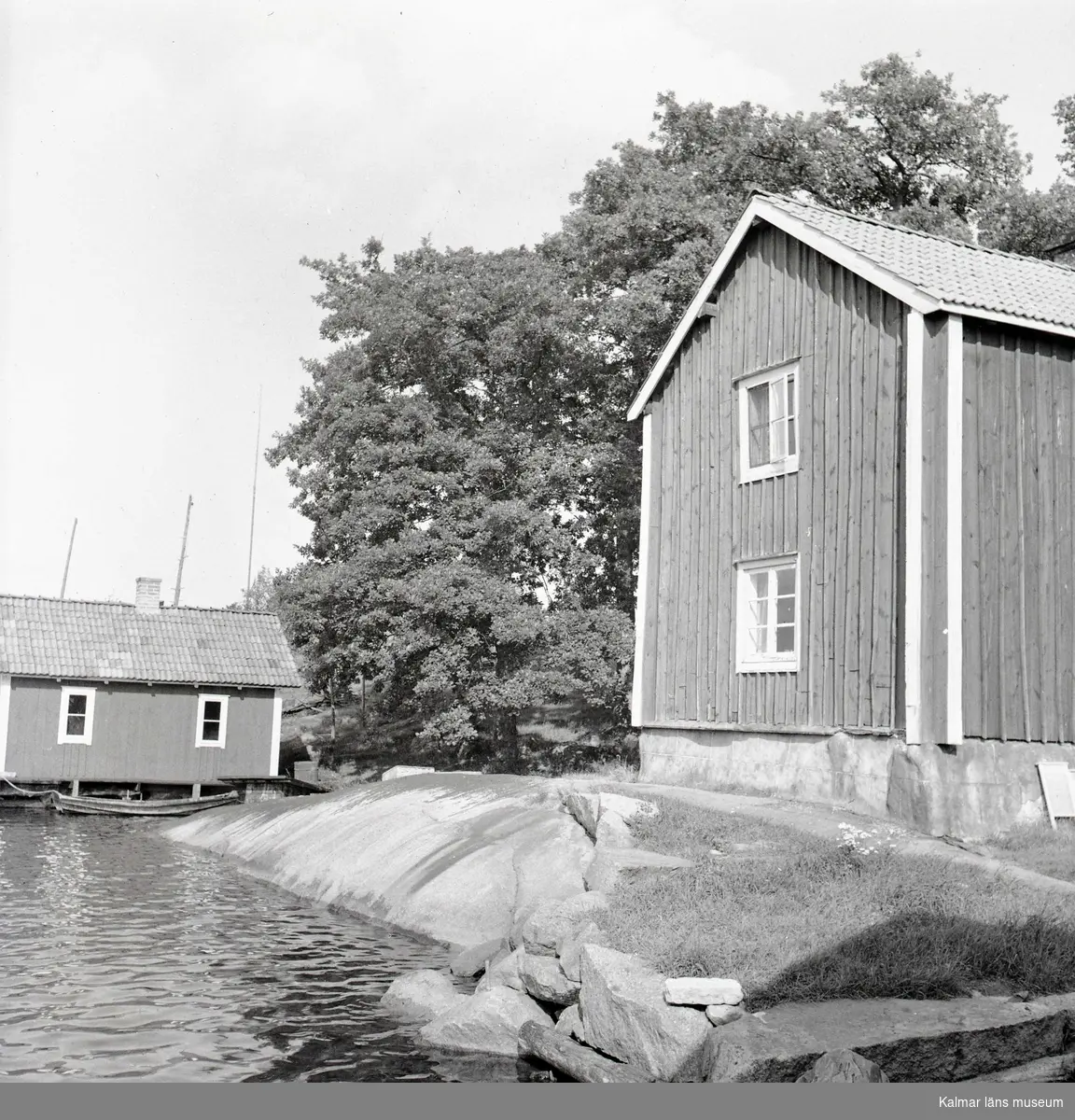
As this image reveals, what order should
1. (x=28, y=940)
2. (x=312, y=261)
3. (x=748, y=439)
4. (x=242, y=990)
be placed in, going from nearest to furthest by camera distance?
(x=242, y=990) → (x=28, y=940) → (x=748, y=439) → (x=312, y=261)

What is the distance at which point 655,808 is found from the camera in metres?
14.5

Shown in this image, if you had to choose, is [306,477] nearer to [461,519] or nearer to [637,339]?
[461,519]

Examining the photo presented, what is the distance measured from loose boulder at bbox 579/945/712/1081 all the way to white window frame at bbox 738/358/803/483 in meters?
10.6

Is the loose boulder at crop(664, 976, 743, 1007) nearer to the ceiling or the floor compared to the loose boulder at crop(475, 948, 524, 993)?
nearer to the ceiling

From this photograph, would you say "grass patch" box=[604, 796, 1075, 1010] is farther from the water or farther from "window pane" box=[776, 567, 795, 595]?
"window pane" box=[776, 567, 795, 595]

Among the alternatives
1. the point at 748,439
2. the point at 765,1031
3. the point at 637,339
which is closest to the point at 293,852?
the point at 748,439

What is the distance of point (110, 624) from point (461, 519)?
422 inches

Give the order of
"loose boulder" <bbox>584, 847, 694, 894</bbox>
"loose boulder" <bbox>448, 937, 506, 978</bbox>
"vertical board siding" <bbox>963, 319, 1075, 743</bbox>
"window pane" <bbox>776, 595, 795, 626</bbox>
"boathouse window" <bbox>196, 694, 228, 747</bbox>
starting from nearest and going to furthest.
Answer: "loose boulder" <bbox>584, 847, 694, 894</bbox> → "loose boulder" <bbox>448, 937, 506, 978</bbox> → "vertical board siding" <bbox>963, 319, 1075, 743</bbox> → "window pane" <bbox>776, 595, 795, 626</bbox> → "boathouse window" <bbox>196, 694, 228, 747</bbox>

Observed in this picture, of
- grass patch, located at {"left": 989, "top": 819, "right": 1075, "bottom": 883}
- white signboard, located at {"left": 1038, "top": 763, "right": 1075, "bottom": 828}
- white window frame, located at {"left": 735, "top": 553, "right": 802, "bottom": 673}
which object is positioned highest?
white window frame, located at {"left": 735, "top": 553, "right": 802, "bottom": 673}

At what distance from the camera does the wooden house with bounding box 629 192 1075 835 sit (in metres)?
15.4

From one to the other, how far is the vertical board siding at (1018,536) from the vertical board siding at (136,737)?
75.4 feet

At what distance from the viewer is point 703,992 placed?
8.30 metres

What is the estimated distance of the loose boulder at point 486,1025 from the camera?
31.3ft

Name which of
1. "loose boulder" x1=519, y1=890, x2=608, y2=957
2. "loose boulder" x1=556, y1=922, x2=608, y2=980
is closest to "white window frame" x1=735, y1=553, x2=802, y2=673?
"loose boulder" x1=519, y1=890, x2=608, y2=957
